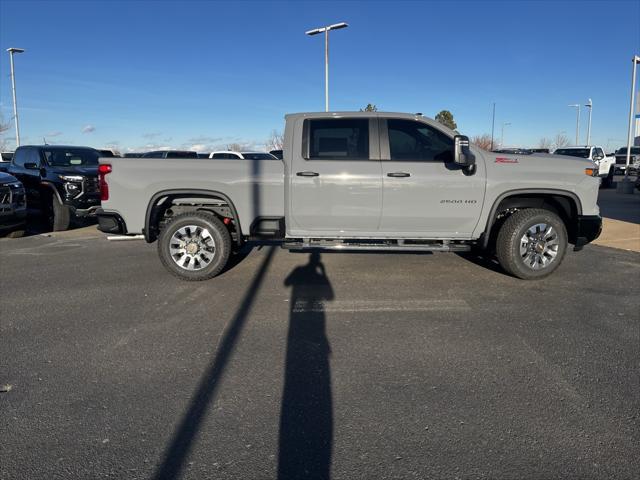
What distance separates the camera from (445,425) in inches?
117

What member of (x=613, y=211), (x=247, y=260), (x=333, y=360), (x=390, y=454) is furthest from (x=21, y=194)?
(x=613, y=211)

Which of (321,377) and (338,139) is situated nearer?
(321,377)

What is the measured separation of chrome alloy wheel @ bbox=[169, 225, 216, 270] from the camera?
20.3 ft

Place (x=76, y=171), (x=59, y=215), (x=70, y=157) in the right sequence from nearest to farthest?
(x=76, y=171) → (x=59, y=215) → (x=70, y=157)

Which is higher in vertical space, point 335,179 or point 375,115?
point 375,115

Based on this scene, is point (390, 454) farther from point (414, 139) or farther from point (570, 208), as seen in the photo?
point (570, 208)

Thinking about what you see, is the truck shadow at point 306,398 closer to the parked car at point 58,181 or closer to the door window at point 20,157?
the parked car at point 58,181

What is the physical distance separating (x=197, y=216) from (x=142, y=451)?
381 cm

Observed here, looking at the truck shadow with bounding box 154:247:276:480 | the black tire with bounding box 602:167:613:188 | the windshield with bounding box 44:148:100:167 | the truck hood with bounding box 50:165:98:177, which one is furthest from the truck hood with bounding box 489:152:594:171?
the black tire with bounding box 602:167:613:188

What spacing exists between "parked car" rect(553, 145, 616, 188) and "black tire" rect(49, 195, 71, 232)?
62.2 feet

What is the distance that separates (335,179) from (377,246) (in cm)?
98

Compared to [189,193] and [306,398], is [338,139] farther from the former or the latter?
[306,398]

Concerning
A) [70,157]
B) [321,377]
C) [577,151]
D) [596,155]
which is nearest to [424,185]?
[321,377]

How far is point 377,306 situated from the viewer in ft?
17.2
